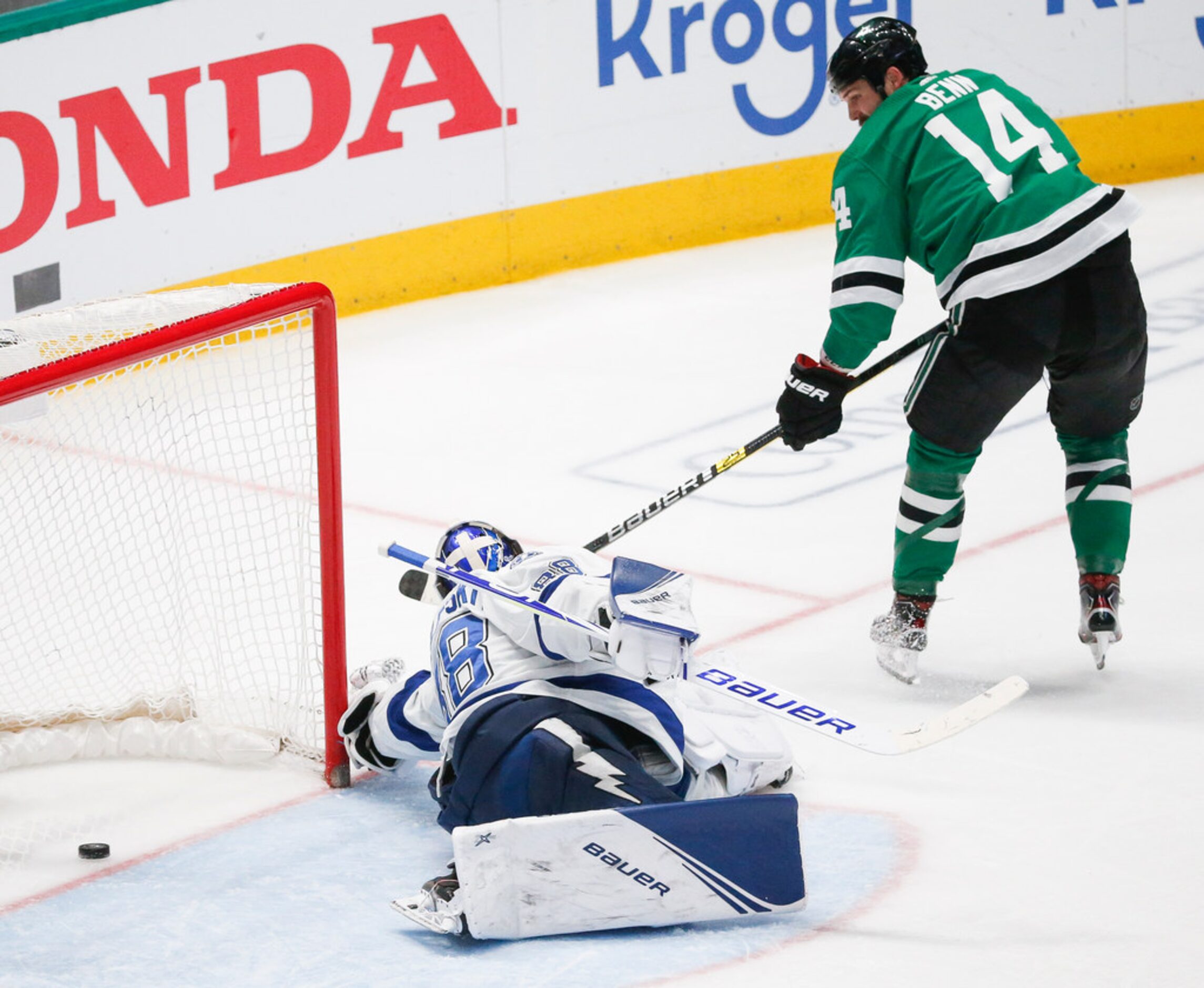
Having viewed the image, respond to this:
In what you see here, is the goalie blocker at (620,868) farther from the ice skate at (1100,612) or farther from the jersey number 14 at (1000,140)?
the jersey number 14 at (1000,140)

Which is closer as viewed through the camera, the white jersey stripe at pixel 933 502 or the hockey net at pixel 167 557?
the hockey net at pixel 167 557

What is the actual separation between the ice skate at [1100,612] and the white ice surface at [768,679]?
71 millimetres

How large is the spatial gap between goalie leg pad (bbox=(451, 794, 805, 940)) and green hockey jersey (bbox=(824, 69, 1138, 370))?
3.69ft

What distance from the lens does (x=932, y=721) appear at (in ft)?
8.75

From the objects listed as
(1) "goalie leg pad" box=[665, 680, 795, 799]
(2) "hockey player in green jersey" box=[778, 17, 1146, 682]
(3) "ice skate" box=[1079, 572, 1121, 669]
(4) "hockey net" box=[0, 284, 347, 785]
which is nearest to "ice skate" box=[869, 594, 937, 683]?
(2) "hockey player in green jersey" box=[778, 17, 1146, 682]

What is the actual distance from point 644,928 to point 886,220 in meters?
1.37

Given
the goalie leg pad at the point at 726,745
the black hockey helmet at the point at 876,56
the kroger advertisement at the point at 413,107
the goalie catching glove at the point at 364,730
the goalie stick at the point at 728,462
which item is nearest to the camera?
the goalie leg pad at the point at 726,745

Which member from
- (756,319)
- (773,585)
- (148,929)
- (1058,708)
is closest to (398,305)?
(756,319)

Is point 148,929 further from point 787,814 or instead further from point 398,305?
point 398,305

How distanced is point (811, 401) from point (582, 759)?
3.41 feet

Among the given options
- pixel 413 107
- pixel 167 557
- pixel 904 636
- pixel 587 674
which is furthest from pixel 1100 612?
pixel 413 107

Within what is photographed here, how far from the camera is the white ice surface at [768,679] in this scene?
2.55 meters

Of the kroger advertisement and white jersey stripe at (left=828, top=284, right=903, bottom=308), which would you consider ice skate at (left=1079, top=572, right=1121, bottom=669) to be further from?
the kroger advertisement

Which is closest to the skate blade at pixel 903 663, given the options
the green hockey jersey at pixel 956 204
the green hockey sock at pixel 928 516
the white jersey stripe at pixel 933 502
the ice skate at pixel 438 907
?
the green hockey sock at pixel 928 516
